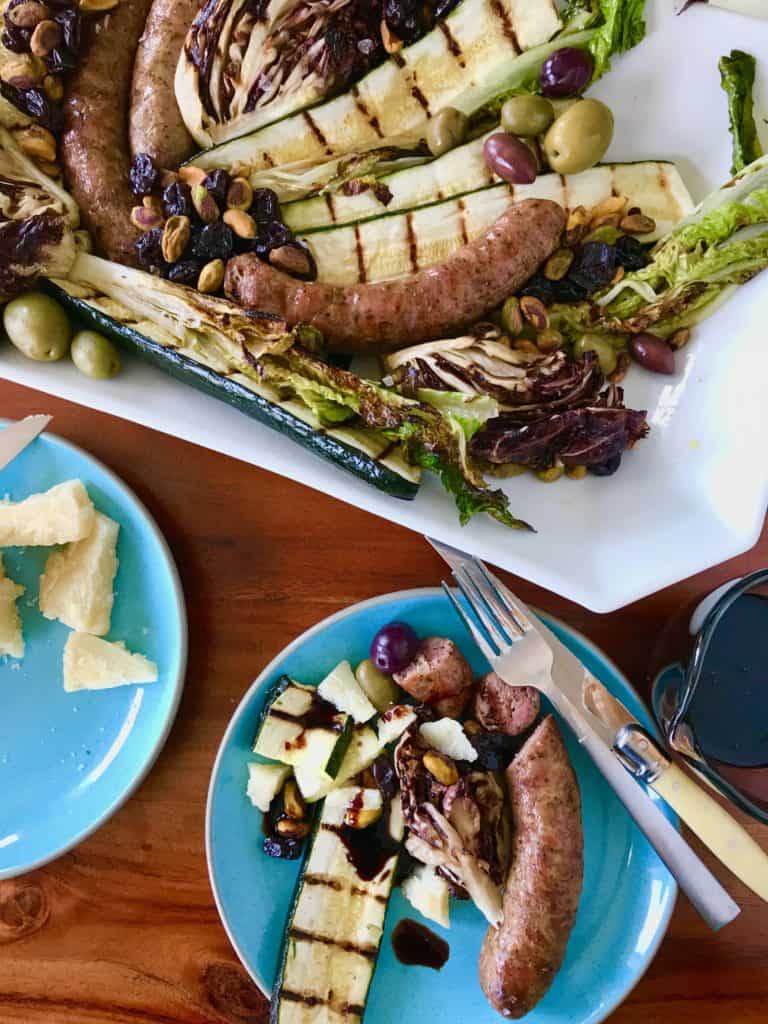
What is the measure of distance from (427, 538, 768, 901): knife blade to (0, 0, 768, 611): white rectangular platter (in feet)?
0.85

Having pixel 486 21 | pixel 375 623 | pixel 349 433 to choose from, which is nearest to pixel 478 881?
pixel 375 623

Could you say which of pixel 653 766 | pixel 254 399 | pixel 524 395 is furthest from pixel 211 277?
pixel 653 766

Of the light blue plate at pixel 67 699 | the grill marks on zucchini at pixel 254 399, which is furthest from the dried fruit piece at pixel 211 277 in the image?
the light blue plate at pixel 67 699

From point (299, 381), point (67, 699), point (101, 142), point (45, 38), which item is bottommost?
point (67, 699)

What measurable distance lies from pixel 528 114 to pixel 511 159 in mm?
142

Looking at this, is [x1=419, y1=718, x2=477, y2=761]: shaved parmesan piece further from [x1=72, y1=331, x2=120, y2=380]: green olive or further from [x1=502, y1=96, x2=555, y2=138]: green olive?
[x1=502, y1=96, x2=555, y2=138]: green olive

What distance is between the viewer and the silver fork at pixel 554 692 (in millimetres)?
2113

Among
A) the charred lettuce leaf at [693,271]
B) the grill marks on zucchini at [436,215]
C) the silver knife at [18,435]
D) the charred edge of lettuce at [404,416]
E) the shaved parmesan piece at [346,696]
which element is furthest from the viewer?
the silver knife at [18,435]

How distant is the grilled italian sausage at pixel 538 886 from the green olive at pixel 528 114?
5.32 feet

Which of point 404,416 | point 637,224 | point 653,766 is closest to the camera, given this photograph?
point 404,416

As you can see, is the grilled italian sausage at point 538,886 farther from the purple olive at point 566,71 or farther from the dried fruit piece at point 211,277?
the purple olive at point 566,71

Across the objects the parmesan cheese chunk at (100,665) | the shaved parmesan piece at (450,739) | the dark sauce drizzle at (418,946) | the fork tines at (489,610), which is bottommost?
the dark sauce drizzle at (418,946)

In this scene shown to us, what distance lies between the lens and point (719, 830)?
6.70 ft

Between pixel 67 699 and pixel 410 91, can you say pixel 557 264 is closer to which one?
pixel 410 91
